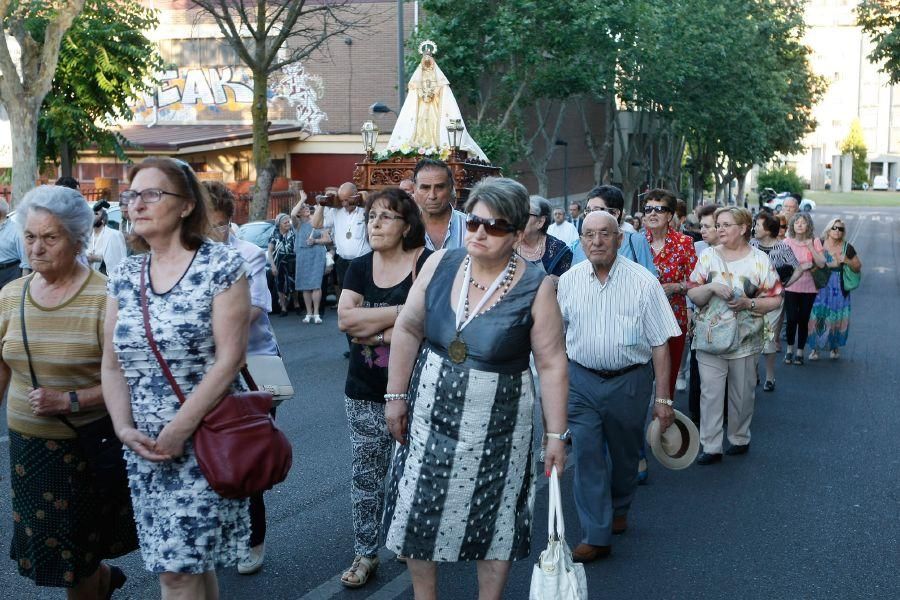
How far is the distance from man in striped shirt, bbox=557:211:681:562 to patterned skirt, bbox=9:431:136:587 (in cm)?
270

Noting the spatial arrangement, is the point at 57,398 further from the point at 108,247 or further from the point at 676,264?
the point at 108,247

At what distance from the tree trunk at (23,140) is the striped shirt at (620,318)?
1487 centimetres

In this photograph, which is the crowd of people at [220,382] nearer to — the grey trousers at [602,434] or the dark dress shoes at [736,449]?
the grey trousers at [602,434]

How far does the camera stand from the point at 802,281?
13.4m

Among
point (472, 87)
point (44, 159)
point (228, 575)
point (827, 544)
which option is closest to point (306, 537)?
point (228, 575)

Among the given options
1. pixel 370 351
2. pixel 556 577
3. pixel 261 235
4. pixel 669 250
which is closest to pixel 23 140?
pixel 261 235

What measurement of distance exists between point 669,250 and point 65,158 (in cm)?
2000

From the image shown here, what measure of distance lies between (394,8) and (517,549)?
3193cm

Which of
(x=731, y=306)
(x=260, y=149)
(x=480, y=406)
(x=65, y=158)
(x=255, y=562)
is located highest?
(x=260, y=149)

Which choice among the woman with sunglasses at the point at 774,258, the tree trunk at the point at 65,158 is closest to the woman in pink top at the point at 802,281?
the woman with sunglasses at the point at 774,258

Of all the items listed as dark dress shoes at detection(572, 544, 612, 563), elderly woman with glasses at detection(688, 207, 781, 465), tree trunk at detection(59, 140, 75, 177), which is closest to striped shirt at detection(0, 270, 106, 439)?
dark dress shoes at detection(572, 544, 612, 563)

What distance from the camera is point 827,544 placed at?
21.4ft

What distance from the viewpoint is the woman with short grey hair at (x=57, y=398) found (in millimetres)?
4328

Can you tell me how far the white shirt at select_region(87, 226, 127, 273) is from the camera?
36.1 feet
